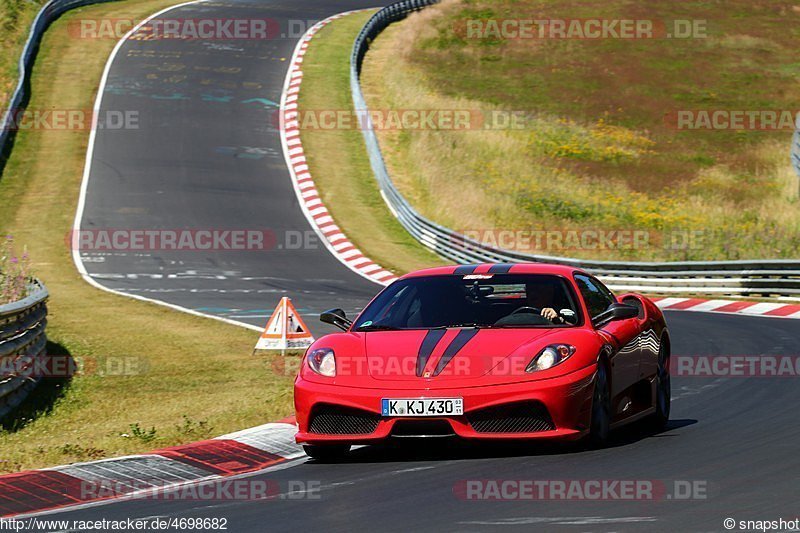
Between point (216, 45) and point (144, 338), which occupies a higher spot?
point (216, 45)

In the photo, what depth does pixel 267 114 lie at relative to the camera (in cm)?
4422

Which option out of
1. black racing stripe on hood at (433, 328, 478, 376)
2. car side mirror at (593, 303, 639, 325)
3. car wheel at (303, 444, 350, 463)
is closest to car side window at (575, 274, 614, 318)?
car side mirror at (593, 303, 639, 325)

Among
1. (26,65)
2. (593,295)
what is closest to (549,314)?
(593,295)

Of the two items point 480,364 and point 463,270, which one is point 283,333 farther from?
point 480,364

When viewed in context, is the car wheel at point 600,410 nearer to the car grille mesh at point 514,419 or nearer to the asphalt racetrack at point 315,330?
the asphalt racetrack at point 315,330

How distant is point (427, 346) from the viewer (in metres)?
9.18

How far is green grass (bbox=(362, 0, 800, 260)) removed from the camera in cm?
3691

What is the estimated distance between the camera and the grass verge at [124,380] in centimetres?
1132

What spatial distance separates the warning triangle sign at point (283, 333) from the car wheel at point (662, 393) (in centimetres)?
671

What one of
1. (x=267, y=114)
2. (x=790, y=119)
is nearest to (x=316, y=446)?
(x=267, y=114)

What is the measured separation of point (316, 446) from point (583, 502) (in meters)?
2.58

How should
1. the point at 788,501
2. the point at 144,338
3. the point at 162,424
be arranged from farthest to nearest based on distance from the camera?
the point at 144,338, the point at 162,424, the point at 788,501

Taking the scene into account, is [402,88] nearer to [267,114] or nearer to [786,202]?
[267,114]

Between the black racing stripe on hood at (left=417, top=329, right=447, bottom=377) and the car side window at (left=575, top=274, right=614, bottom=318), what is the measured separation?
1288 millimetres
